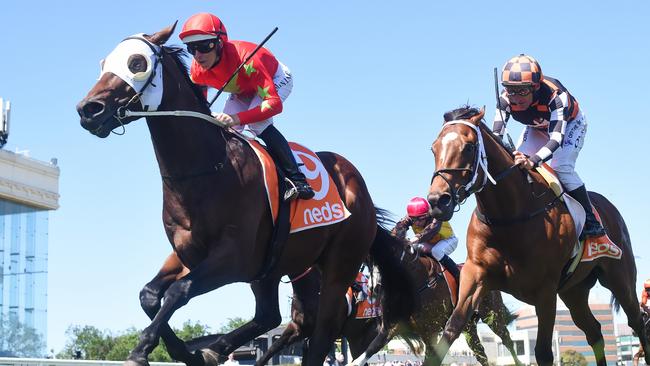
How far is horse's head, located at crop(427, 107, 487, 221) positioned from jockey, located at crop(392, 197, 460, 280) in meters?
4.84

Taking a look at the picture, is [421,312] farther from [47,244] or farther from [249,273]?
[47,244]

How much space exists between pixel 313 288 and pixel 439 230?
3.55 m

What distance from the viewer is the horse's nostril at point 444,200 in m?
8.80

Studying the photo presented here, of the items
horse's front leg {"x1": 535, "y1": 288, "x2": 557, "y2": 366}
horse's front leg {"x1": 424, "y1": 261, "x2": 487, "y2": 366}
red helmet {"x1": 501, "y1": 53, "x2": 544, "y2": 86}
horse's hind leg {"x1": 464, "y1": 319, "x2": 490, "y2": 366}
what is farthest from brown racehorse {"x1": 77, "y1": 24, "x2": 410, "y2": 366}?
horse's hind leg {"x1": 464, "y1": 319, "x2": 490, "y2": 366}

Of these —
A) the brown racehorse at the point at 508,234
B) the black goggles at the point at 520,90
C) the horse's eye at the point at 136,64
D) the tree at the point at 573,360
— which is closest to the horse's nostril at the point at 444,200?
the brown racehorse at the point at 508,234

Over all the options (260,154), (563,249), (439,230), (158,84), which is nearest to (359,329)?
(439,230)

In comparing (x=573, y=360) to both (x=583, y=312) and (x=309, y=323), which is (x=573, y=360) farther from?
(x=309, y=323)

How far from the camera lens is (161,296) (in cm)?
840

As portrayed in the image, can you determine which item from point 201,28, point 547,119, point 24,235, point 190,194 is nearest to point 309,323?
point 547,119

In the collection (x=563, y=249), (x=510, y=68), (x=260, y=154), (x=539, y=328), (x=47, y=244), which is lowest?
(x=539, y=328)

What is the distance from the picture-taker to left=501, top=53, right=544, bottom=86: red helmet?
1036cm

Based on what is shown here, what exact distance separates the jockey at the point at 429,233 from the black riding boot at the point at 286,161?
5.22 meters

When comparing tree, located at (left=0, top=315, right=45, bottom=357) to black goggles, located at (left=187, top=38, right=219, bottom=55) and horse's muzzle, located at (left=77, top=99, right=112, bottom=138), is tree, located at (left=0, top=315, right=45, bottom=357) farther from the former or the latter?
horse's muzzle, located at (left=77, top=99, right=112, bottom=138)

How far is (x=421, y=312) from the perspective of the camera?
1145 cm
